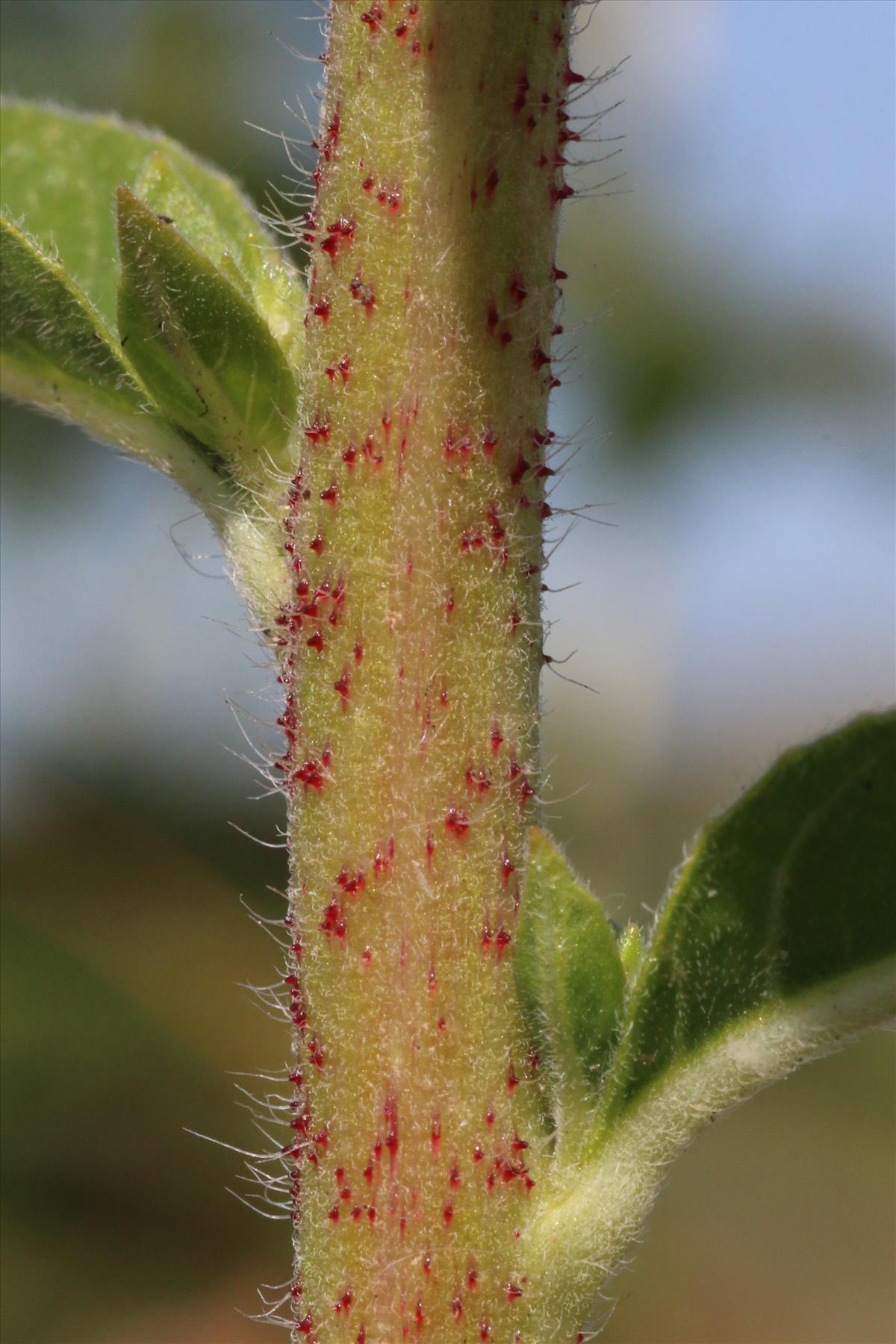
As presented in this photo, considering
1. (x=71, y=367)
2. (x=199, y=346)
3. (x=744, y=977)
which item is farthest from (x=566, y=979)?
(x=71, y=367)

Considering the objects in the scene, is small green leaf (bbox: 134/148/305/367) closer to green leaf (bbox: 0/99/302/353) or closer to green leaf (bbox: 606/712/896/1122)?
green leaf (bbox: 0/99/302/353)

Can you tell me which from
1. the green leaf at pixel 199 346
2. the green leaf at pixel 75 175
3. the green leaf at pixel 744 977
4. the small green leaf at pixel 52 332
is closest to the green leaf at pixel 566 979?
the green leaf at pixel 744 977

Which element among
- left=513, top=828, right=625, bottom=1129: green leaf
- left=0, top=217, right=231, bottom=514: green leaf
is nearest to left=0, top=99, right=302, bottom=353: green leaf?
left=0, top=217, right=231, bottom=514: green leaf

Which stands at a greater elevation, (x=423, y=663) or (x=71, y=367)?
(x=71, y=367)

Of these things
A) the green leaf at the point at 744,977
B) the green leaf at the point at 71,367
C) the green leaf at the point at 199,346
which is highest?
the green leaf at the point at 71,367

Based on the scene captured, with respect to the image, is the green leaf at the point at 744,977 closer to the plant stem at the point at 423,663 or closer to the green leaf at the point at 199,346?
the plant stem at the point at 423,663

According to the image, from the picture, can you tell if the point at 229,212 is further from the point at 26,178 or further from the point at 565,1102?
the point at 565,1102

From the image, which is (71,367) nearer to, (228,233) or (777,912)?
(228,233)
